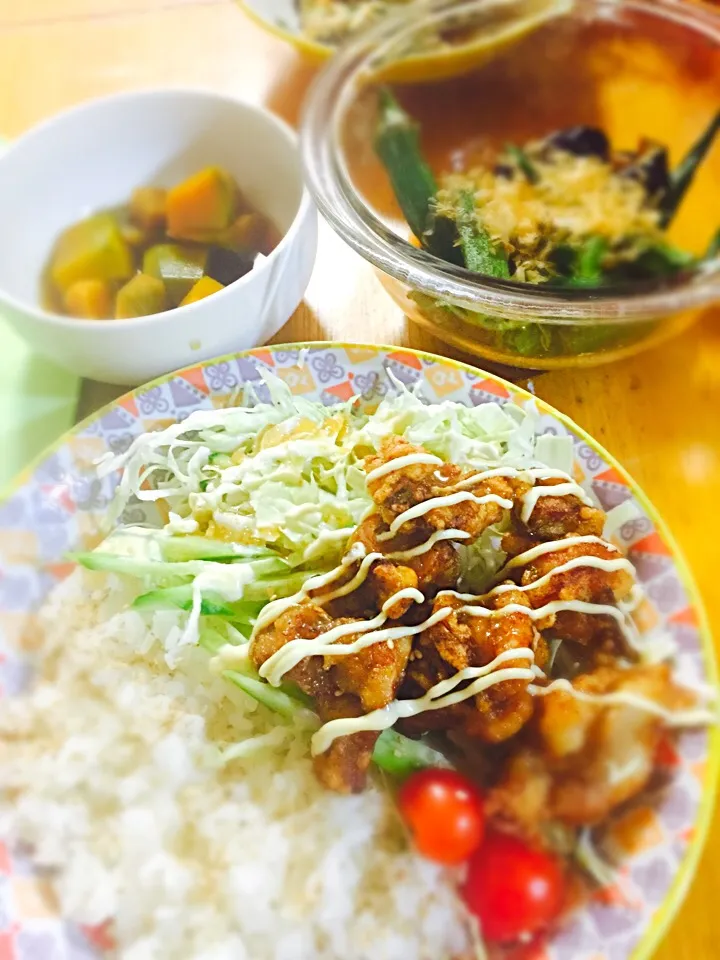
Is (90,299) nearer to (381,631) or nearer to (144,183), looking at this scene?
(144,183)

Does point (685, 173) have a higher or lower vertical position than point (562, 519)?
higher

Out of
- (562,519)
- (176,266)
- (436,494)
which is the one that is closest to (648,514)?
(562,519)

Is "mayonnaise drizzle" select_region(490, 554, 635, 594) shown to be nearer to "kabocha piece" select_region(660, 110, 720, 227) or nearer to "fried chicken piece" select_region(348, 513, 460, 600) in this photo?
"fried chicken piece" select_region(348, 513, 460, 600)

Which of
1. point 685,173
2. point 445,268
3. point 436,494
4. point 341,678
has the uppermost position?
point 685,173

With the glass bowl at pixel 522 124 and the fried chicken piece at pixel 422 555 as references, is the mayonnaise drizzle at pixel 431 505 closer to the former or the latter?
the fried chicken piece at pixel 422 555

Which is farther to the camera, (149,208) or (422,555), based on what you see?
(149,208)

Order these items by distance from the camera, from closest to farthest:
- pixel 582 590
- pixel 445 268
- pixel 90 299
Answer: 1. pixel 582 590
2. pixel 445 268
3. pixel 90 299
